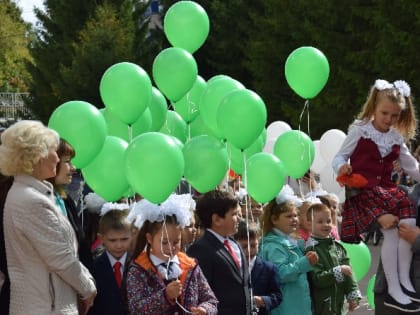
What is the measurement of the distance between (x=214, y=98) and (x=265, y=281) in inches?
100

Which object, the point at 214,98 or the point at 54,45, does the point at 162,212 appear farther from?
the point at 54,45


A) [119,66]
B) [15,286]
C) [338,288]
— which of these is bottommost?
[338,288]

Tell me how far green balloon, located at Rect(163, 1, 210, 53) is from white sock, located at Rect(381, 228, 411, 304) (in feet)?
15.9

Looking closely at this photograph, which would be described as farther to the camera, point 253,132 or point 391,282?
point 253,132

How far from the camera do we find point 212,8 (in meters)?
38.8

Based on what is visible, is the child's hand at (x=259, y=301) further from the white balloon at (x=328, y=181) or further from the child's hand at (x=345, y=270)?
the white balloon at (x=328, y=181)

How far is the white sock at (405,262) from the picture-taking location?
19.0 feet

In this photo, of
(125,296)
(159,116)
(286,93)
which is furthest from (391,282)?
(286,93)

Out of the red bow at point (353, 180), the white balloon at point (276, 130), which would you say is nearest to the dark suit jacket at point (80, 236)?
the red bow at point (353, 180)

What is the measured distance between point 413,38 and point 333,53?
194 inches

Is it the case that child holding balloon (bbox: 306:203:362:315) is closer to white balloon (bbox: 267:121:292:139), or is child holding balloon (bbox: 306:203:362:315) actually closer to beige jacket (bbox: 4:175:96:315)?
beige jacket (bbox: 4:175:96:315)

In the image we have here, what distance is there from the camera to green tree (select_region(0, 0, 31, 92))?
5709cm

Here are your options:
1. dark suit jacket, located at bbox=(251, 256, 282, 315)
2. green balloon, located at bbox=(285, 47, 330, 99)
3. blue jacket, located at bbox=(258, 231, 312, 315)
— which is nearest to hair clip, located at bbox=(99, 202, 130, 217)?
dark suit jacket, located at bbox=(251, 256, 282, 315)

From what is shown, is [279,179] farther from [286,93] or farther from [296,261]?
[286,93]
